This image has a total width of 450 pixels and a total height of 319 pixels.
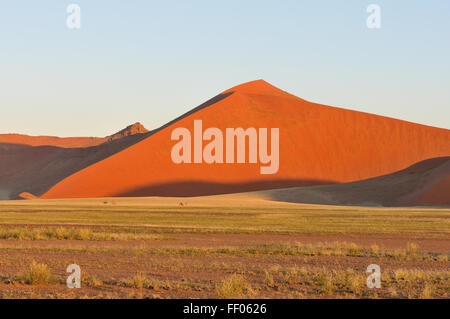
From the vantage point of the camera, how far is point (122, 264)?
18344 millimetres

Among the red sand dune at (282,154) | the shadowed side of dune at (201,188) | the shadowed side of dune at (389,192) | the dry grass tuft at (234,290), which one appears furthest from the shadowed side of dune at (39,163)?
the dry grass tuft at (234,290)

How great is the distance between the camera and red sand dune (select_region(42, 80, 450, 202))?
95750 millimetres

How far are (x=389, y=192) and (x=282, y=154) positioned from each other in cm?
2129

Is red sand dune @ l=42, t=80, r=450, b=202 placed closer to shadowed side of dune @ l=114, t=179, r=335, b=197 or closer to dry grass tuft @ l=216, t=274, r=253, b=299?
shadowed side of dune @ l=114, t=179, r=335, b=197

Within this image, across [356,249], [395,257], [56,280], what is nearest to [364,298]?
[56,280]

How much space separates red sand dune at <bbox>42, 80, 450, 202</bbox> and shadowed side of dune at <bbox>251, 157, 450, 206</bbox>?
10.9 meters

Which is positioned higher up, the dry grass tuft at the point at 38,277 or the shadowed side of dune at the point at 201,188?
the shadowed side of dune at the point at 201,188

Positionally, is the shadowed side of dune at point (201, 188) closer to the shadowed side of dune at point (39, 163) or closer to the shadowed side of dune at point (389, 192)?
the shadowed side of dune at point (389, 192)

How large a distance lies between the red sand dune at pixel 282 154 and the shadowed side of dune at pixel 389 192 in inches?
427

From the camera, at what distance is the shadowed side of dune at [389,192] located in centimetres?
7788

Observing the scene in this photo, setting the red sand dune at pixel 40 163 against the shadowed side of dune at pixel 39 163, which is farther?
the shadowed side of dune at pixel 39 163

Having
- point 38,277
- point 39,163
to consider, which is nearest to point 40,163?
point 39,163
